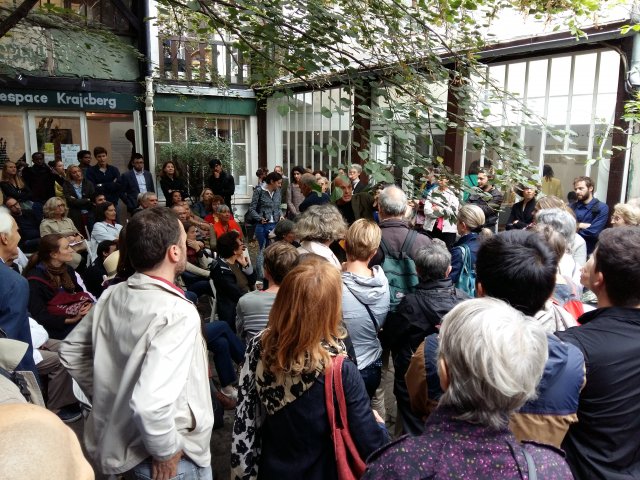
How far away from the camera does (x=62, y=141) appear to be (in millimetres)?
11898

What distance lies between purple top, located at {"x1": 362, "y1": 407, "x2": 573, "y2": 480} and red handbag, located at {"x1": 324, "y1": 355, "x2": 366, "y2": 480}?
0.55m

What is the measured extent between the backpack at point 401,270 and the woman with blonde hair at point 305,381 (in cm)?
172

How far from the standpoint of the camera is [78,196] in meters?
8.29

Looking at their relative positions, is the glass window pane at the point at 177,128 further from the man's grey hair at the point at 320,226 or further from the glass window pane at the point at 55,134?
the man's grey hair at the point at 320,226

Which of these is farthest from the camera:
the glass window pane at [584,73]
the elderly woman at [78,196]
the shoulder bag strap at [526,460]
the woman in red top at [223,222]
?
the elderly woman at [78,196]

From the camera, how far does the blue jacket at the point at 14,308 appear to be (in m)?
2.40

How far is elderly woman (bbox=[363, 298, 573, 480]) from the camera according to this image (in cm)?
113

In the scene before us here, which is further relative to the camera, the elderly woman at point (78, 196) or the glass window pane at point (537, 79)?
the elderly woman at point (78, 196)

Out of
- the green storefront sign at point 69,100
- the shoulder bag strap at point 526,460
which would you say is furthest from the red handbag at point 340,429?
the green storefront sign at point 69,100

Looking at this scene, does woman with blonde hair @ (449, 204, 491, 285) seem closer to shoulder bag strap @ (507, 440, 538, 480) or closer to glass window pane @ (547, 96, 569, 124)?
shoulder bag strap @ (507, 440, 538, 480)

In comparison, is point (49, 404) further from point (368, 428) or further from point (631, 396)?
point (631, 396)

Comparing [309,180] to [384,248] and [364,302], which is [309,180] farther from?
[364,302]

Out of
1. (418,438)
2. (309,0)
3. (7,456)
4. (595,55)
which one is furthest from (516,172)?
(595,55)

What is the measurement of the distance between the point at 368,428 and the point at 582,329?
0.85m
